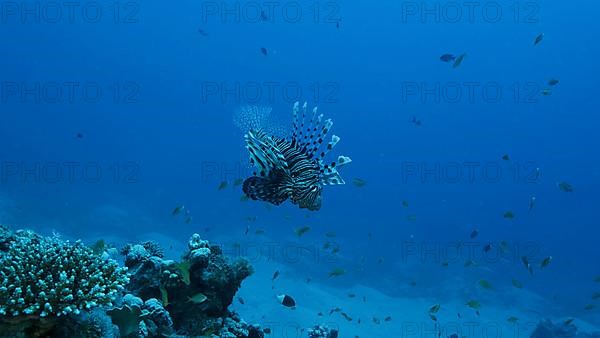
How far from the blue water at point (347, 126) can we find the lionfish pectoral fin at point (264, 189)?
19.2m

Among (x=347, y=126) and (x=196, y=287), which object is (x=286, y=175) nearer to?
(x=196, y=287)

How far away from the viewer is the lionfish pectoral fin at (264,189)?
15.9 feet

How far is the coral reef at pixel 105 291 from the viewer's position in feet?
10.4

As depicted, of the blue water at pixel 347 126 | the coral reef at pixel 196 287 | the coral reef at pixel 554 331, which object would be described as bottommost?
the coral reef at pixel 196 287

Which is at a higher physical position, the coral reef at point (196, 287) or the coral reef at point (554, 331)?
the coral reef at point (554, 331)

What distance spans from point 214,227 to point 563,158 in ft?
218

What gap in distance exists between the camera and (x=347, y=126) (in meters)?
90.2

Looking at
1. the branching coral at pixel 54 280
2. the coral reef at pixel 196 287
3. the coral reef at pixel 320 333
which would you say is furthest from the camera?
the coral reef at pixel 320 333

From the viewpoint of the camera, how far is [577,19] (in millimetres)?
72625

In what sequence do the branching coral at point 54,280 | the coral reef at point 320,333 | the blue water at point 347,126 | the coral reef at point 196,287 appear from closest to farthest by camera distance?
the branching coral at point 54,280 < the coral reef at point 196,287 < the coral reef at point 320,333 < the blue water at point 347,126

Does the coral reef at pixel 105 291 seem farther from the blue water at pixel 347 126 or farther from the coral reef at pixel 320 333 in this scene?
the blue water at pixel 347 126

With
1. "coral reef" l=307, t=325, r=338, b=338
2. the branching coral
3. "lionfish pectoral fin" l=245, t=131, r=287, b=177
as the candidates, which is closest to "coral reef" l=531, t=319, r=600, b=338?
"coral reef" l=307, t=325, r=338, b=338

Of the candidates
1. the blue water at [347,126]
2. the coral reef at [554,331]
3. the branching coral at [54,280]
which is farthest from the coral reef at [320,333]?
the blue water at [347,126]

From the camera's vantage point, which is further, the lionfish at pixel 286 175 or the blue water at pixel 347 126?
the blue water at pixel 347 126
